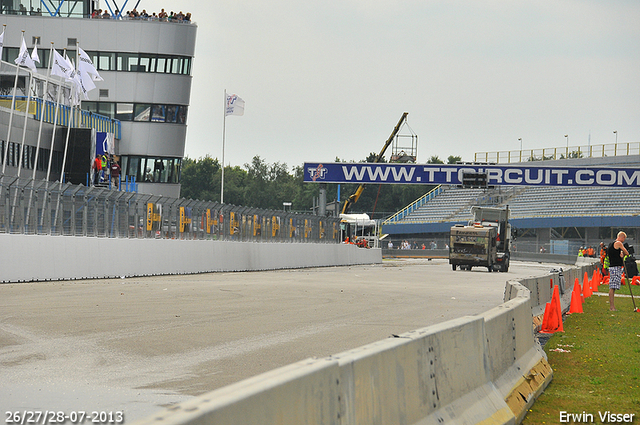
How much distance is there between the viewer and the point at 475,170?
54500mm

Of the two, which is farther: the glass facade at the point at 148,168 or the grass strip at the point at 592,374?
the glass facade at the point at 148,168

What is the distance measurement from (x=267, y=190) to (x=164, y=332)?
133719 millimetres

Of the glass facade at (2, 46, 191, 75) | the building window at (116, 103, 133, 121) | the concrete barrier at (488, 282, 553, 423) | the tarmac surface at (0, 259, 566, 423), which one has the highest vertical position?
the glass facade at (2, 46, 191, 75)

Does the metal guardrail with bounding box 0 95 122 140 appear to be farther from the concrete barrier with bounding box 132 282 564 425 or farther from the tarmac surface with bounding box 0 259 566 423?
the concrete barrier with bounding box 132 282 564 425

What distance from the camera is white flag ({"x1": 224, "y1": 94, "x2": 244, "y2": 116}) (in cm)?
5375

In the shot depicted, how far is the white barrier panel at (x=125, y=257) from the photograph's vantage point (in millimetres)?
20672

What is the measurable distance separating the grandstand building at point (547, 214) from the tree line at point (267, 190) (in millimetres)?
32274

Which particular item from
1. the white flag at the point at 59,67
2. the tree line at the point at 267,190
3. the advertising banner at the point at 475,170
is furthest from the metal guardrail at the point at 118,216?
the tree line at the point at 267,190

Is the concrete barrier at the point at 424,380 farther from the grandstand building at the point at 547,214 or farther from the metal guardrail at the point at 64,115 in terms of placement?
the grandstand building at the point at 547,214

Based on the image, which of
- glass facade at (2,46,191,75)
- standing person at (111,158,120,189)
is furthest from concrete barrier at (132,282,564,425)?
glass facade at (2,46,191,75)

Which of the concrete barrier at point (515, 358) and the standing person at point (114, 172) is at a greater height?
the standing person at point (114, 172)

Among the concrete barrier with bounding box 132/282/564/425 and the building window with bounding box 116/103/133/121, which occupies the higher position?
the building window with bounding box 116/103/133/121

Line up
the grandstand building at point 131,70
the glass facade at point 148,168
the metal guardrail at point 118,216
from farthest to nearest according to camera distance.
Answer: the glass facade at point 148,168
the grandstand building at point 131,70
the metal guardrail at point 118,216

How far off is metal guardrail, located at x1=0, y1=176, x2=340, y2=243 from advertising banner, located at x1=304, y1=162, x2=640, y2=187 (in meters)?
16.0
